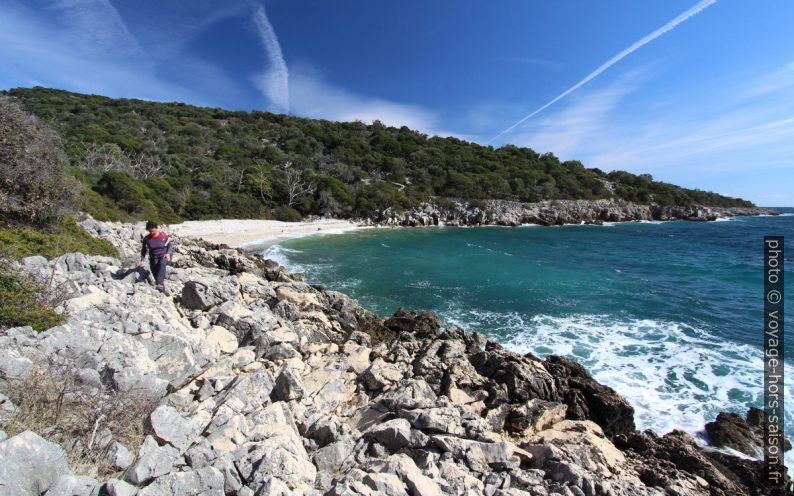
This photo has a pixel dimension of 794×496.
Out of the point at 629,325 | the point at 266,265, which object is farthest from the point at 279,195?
the point at 629,325

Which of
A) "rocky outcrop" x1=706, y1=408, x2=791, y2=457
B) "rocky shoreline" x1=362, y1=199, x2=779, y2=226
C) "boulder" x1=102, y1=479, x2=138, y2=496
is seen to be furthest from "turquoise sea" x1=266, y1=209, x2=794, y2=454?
"rocky shoreline" x1=362, y1=199, x2=779, y2=226

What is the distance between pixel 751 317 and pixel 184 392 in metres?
19.2

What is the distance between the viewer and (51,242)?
8898 millimetres

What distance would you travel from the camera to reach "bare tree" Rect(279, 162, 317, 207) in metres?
43.5

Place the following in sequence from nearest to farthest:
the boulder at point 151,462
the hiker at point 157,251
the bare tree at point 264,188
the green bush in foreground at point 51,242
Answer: the boulder at point 151,462, the green bush in foreground at point 51,242, the hiker at point 157,251, the bare tree at point 264,188

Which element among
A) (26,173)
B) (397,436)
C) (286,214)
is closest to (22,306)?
(397,436)

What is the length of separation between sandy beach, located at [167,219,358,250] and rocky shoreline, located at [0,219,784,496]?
64.1 feet

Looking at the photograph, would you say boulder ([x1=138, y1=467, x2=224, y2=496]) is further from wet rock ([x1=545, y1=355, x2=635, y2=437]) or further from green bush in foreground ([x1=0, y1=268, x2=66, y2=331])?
wet rock ([x1=545, y1=355, x2=635, y2=437])

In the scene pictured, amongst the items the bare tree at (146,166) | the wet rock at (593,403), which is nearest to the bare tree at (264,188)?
the bare tree at (146,166)

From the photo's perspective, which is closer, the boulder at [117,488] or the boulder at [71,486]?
the boulder at [71,486]

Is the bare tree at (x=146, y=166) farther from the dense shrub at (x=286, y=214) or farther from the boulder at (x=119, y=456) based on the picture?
the boulder at (x=119, y=456)

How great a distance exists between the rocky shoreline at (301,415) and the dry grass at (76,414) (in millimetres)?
25

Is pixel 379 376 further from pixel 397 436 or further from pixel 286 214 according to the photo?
pixel 286 214

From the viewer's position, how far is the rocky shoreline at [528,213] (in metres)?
46.7
